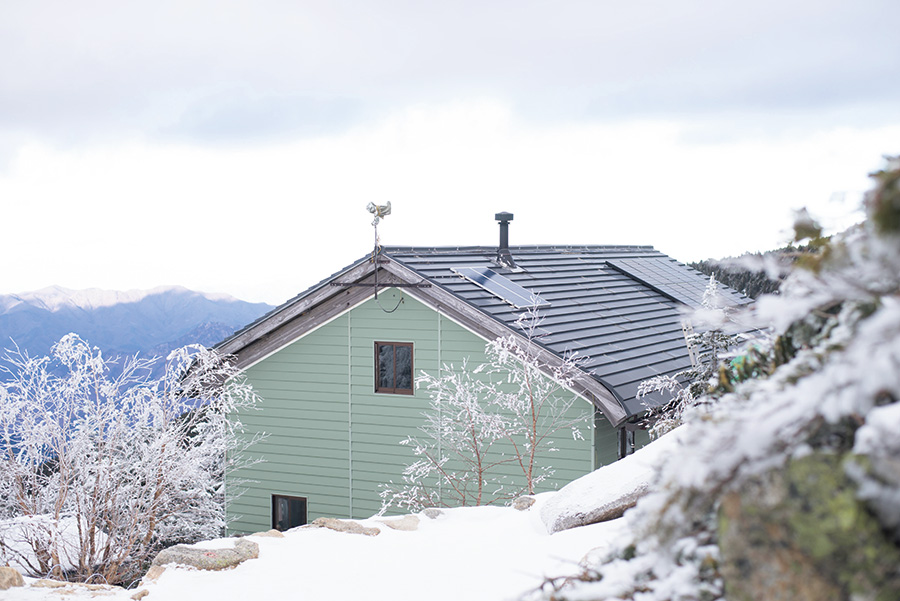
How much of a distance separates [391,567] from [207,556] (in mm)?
1421

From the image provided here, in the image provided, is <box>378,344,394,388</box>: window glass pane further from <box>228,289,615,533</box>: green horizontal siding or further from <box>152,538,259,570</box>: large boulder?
<box>152,538,259,570</box>: large boulder

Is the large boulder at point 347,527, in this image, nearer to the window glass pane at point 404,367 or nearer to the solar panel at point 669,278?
the window glass pane at point 404,367

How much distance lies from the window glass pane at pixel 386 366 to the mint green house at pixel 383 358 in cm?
2

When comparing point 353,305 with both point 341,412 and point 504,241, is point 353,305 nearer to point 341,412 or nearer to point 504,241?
point 341,412

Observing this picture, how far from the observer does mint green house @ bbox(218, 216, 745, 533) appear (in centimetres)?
1001

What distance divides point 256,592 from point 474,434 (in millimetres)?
5152

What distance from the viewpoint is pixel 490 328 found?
9828 millimetres

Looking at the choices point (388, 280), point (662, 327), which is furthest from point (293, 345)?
point (662, 327)

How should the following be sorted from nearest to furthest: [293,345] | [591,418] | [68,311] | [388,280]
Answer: [591,418] → [388,280] → [293,345] → [68,311]

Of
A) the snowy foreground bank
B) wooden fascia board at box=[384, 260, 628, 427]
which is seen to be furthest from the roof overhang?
the snowy foreground bank

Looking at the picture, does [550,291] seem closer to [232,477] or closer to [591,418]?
[591,418]

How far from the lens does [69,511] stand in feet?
28.0

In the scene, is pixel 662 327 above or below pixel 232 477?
above

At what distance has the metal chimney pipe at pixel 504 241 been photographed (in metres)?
12.7
